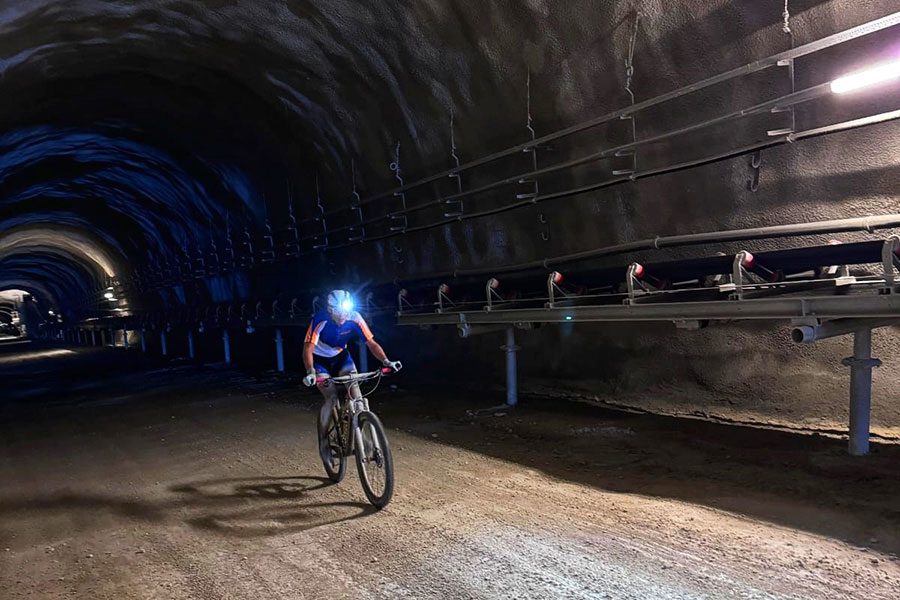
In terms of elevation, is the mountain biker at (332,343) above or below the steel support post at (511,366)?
above

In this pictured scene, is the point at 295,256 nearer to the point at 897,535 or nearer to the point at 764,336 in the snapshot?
the point at 764,336

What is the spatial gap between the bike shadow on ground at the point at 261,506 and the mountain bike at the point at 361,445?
17 cm

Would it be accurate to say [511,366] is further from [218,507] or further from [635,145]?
[218,507]

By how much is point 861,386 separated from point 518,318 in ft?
12.6

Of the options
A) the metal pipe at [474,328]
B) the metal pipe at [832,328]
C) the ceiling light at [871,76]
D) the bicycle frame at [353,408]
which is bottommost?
the bicycle frame at [353,408]

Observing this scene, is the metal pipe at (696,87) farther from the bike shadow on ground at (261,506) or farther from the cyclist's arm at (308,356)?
the bike shadow on ground at (261,506)

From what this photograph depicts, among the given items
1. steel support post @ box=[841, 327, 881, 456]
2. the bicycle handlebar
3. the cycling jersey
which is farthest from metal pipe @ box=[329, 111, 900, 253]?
the bicycle handlebar

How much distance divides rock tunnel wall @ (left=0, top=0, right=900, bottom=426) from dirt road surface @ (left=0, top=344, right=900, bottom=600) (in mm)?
1101

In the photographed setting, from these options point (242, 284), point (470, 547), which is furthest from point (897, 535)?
point (242, 284)

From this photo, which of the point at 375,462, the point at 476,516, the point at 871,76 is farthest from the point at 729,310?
the point at 375,462

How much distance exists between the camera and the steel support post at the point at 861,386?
19.4 ft

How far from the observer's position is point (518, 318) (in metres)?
8.61

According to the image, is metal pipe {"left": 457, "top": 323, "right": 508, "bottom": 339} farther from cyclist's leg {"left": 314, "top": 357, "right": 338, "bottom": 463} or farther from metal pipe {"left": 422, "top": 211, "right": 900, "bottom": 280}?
cyclist's leg {"left": 314, "top": 357, "right": 338, "bottom": 463}

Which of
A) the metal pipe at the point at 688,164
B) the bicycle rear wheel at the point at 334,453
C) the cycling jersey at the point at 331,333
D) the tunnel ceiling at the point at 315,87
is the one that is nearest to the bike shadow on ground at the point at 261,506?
the bicycle rear wheel at the point at 334,453
